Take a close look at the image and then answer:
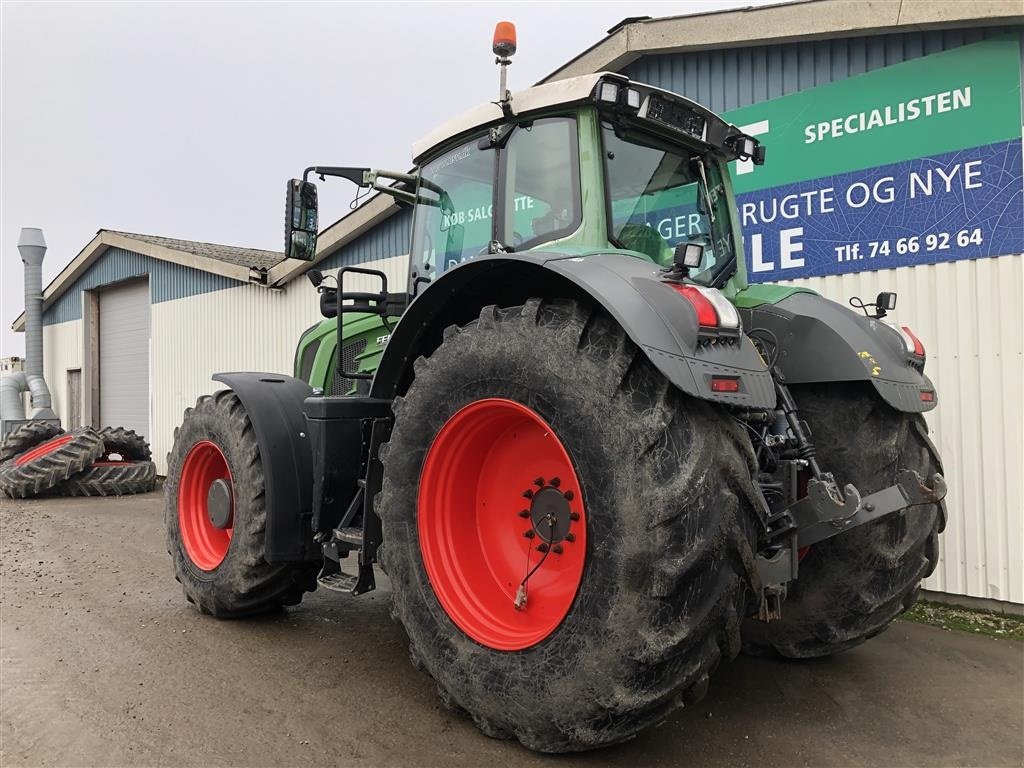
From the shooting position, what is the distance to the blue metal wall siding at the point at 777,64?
5.03 m

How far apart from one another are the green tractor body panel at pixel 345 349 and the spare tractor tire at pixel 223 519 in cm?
70

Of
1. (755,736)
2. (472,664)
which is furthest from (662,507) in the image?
(755,736)

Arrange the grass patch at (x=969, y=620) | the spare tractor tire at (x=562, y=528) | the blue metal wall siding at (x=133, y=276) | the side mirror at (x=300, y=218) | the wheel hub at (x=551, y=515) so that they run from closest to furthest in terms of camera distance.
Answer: the spare tractor tire at (x=562, y=528) < the wheel hub at (x=551, y=515) < the side mirror at (x=300, y=218) < the grass patch at (x=969, y=620) < the blue metal wall siding at (x=133, y=276)

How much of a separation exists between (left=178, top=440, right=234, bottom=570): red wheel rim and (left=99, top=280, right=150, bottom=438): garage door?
10.5 meters

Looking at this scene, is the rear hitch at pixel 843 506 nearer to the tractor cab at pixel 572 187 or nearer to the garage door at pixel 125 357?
the tractor cab at pixel 572 187

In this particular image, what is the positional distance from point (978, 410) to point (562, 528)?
3.49 metres

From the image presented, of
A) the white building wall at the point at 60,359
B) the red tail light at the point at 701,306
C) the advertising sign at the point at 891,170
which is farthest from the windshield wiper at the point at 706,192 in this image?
the white building wall at the point at 60,359

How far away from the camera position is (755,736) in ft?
9.64

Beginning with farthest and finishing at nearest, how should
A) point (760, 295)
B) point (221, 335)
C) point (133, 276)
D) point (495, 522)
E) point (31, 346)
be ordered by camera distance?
point (31, 346), point (133, 276), point (221, 335), point (760, 295), point (495, 522)

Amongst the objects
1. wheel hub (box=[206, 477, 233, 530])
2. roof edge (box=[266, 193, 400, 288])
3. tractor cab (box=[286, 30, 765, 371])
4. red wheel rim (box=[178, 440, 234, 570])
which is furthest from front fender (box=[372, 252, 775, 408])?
roof edge (box=[266, 193, 400, 288])

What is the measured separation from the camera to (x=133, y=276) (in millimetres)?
14312

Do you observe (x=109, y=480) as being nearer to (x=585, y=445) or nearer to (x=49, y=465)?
(x=49, y=465)

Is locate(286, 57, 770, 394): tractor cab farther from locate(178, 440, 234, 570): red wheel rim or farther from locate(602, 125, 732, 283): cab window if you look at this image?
locate(178, 440, 234, 570): red wheel rim

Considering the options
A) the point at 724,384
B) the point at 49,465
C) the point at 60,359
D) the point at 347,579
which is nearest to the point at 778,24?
the point at 724,384
